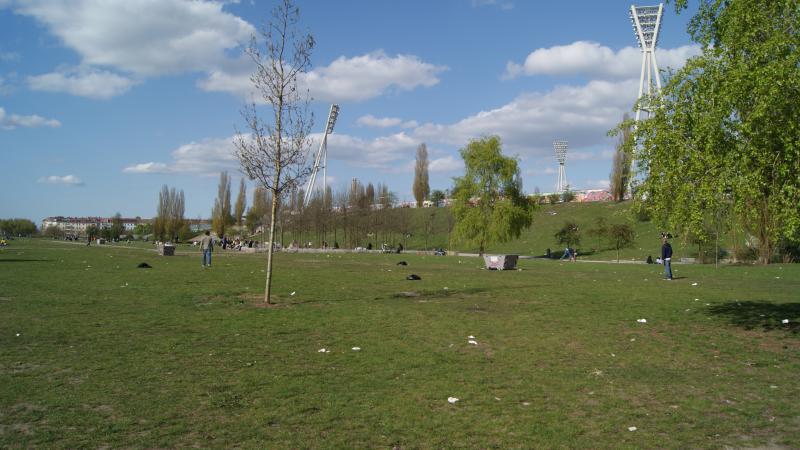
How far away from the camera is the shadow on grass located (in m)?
13.6

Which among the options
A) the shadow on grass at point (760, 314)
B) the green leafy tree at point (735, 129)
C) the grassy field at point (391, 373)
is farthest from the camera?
the shadow on grass at point (760, 314)

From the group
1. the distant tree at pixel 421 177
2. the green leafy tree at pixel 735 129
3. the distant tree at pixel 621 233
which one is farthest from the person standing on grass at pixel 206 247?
the distant tree at pixel 421 177

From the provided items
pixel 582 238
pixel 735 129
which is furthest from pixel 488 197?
pixel 735 129

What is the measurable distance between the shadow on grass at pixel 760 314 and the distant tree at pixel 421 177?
3900 inches

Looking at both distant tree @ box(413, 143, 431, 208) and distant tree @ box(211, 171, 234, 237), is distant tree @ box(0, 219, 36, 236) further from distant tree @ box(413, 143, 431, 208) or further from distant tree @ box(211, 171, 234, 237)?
distant tree @ box(413, 143, 431, 208)

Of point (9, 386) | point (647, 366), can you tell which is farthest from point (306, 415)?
point (647, 366)

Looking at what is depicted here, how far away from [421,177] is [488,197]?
5956 centimetres

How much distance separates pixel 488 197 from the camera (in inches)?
2322

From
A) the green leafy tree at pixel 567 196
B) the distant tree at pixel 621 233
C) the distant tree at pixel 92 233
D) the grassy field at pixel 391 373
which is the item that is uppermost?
the green leafy tree at pixel 567 196

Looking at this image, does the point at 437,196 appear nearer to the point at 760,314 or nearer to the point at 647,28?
the point at 647,28

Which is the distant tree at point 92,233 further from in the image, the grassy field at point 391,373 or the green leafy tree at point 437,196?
the grassy field at point 391,373

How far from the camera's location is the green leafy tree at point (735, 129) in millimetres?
11047

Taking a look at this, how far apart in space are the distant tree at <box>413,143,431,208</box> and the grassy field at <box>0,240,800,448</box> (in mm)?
98770

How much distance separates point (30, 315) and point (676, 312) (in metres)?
16.4
